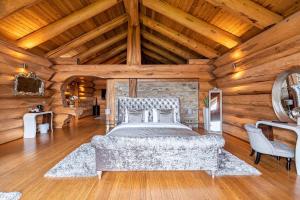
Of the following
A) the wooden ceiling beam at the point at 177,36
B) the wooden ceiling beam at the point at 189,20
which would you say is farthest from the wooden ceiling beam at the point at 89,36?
the wooden ceiling beam at the point at 189,20

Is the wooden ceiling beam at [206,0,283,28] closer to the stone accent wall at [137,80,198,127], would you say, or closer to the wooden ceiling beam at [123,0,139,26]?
the wooden ceiling beam at [123,0,139,26]

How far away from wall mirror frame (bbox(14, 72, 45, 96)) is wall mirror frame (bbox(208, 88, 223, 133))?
20.0 feet

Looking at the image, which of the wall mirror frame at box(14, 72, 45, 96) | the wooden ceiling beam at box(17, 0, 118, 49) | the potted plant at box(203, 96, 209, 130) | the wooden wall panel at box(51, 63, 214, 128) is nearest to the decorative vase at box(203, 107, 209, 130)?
the potted plant at box(203, 96, 209, 130)

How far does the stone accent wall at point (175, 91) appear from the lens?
7836 millimetres

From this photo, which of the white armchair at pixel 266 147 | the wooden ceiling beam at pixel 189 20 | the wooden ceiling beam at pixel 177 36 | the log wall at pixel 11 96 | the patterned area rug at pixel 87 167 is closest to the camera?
the patterned area rug at pixel 87 167

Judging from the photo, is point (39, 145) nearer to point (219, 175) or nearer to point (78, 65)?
point (78, 65)

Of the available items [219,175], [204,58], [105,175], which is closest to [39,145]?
[105,175]

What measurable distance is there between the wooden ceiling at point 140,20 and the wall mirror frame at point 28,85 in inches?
36.2

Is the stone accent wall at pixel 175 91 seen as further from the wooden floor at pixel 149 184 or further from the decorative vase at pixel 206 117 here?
the wooden floor at pixel 149 184

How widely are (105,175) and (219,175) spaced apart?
1879 millimetres

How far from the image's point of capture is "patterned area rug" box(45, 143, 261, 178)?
2.96 meters

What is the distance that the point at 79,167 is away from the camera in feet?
10.5

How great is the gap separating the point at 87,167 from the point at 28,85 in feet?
13.1

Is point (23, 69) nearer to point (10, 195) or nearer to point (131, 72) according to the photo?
point (131, 72)
